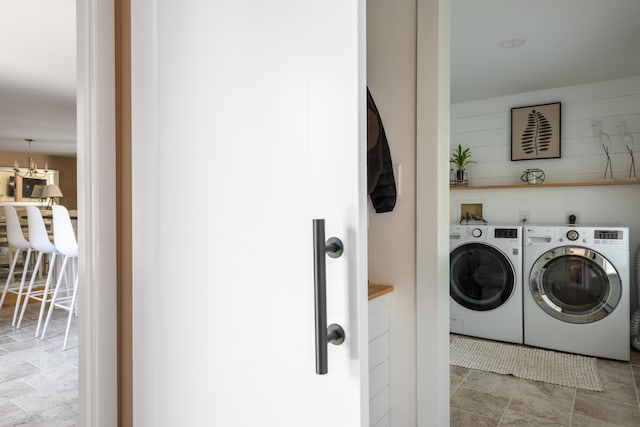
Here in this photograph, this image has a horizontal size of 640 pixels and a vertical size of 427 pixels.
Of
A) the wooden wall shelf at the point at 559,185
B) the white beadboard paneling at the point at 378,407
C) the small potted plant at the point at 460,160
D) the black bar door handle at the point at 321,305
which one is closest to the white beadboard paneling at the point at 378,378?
the white beadboard paneling at the point at 378,407

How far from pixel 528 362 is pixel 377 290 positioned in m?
2.24

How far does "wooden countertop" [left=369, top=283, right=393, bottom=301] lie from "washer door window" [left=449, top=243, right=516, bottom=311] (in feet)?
7.39

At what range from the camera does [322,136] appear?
0.83 meters

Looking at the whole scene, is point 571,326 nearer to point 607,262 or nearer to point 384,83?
point 607,262

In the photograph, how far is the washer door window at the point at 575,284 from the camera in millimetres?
3107

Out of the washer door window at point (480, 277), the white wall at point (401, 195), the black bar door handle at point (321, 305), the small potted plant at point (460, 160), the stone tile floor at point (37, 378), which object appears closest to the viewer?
the black bar door handle at point (321, 305)

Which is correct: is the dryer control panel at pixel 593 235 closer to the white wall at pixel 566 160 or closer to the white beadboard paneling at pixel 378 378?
the white wall at pixel 566 160

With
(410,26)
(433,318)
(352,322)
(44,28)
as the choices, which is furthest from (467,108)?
(352,322)

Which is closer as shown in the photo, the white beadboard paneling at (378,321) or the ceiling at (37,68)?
the white beadboard paneling at (378,321)

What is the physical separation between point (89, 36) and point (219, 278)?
0.90 meters

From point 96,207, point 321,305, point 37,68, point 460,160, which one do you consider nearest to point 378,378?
point 321,305

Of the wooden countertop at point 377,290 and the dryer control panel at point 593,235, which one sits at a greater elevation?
the dryer control panel at point 593,235

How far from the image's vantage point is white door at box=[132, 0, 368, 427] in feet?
2.62

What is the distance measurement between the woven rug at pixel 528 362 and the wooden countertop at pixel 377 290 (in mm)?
1827
